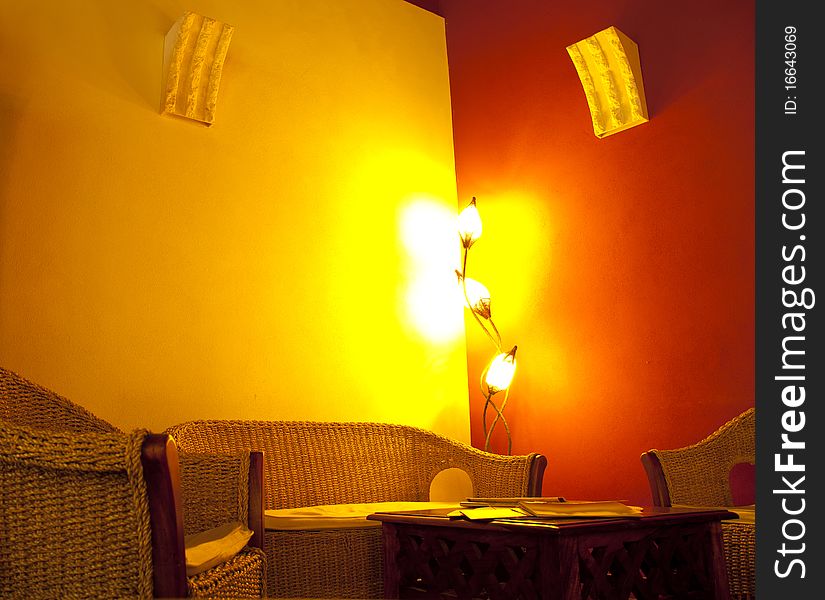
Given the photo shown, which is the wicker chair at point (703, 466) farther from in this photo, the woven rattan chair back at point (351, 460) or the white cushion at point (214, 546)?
the white cushion at point (214, 546)

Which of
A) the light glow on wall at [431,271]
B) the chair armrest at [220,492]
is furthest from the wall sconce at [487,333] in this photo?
the chair armrest at [220,492]

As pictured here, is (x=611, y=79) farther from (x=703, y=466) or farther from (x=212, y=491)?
(x=212, y=491)

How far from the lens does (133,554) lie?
3.98 feet

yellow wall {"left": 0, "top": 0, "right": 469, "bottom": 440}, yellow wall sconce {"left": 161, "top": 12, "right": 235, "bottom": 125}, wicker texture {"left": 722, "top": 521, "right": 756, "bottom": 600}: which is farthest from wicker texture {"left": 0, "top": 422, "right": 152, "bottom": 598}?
yellow wall sconce {"left": 161, "top": 12, "right": 235, "bottom": 125}

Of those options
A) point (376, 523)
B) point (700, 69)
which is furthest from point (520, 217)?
point (376, 523)

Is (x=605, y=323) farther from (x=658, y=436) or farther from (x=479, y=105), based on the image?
(x=479, y=105)

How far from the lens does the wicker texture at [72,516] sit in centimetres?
121

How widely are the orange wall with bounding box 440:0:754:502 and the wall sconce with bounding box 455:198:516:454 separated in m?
0.09

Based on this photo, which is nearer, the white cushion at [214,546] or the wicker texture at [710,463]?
the white cushion at [214,546]

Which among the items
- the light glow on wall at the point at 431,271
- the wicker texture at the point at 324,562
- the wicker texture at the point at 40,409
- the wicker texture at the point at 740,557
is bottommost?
the wicker texture at the point at 324,562

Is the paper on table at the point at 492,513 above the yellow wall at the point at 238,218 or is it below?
below

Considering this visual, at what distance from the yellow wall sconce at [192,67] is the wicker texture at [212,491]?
5.86ft

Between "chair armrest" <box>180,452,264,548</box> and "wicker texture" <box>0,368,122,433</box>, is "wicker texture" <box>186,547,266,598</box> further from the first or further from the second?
"wicker texture" <box>0,368,122,433</box>

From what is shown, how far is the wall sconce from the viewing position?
403 centimetres
